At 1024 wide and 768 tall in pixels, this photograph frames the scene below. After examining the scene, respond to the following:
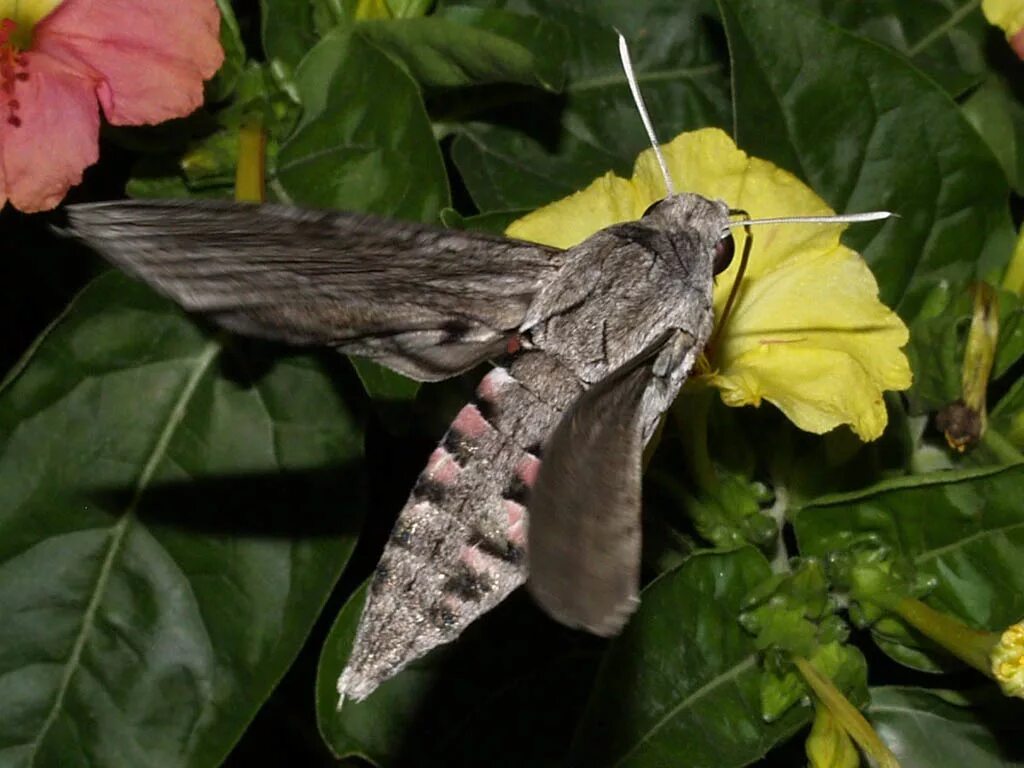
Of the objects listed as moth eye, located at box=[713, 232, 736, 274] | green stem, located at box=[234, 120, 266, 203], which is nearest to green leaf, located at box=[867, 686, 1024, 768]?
moth eye, located at box=[713, 232, 736, 274]

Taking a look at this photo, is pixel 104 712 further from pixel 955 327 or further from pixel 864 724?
pixel 955 327

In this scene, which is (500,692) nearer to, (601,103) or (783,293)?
(783,293)

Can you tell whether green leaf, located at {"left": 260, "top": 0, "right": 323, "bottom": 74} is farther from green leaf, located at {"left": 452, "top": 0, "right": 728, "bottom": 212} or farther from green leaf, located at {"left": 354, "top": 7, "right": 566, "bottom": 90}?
green leaf, located at {"left": 452, "top": 0, "right": 728, "bottom": 212}

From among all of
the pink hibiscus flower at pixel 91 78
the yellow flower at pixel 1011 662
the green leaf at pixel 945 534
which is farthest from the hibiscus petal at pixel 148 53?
the yellow flower at pixel 1011 662

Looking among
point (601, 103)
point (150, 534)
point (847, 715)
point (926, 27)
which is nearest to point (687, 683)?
point (847, 715)

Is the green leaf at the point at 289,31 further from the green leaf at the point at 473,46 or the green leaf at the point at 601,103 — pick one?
the green leaf at the point at 601,103
